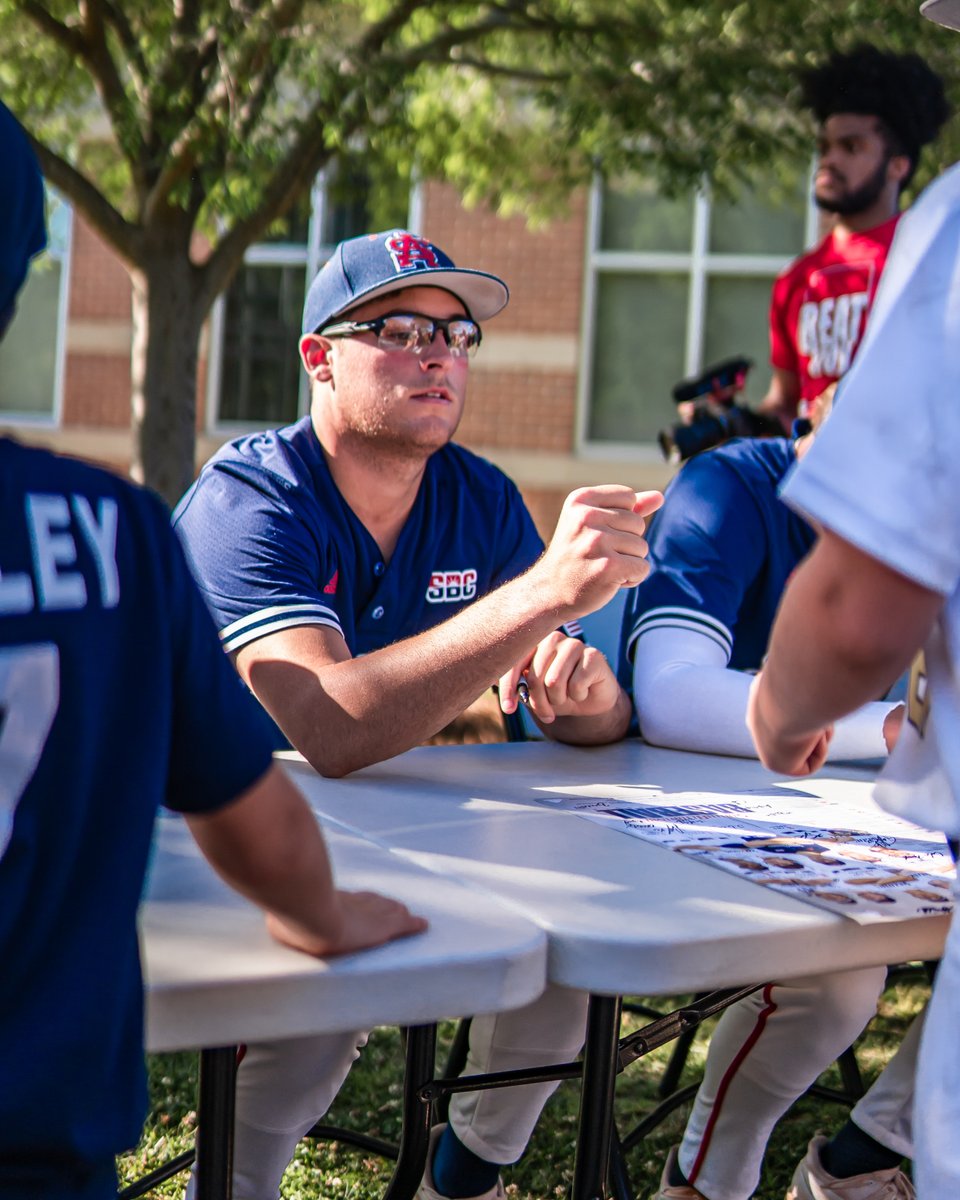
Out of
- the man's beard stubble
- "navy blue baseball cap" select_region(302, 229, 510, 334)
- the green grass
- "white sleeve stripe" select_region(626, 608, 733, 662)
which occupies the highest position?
the man's beard stubble

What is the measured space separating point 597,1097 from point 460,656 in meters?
0.68

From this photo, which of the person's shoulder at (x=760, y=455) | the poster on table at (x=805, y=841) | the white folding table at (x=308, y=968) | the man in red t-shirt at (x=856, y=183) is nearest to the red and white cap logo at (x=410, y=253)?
the person's shoulder at (x=760, y=455)

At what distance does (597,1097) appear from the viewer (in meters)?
1.52

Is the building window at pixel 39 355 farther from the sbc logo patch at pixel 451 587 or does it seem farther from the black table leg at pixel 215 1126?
the black table leg at pixel 215 1126

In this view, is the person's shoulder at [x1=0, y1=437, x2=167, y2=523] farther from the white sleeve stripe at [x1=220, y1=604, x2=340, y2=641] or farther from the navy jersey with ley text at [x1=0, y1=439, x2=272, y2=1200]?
the white sleeve stripe at [x1=220, y1=604, x2=340, y2=641]

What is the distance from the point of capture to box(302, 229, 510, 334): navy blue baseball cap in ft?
8.20

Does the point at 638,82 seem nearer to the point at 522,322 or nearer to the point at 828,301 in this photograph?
the point at 828,301

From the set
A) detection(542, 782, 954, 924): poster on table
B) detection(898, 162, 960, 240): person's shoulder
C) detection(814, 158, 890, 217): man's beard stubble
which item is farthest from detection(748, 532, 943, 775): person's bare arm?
detection(814, 158, 890, 217): man's beard stubble

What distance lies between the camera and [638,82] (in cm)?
585

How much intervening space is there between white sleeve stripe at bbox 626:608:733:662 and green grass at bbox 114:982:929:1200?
3.52ft

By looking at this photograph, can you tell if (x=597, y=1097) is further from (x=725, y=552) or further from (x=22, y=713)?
(x=725, y=552)

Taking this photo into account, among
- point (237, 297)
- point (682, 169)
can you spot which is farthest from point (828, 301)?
point (237, 297)

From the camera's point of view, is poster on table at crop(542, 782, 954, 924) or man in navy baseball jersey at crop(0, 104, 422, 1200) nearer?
man in navy baseball jersey at crop(0, 104, 422, 1200)

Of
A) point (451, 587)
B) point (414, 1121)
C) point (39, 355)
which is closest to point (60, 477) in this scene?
point (414, 1121)
